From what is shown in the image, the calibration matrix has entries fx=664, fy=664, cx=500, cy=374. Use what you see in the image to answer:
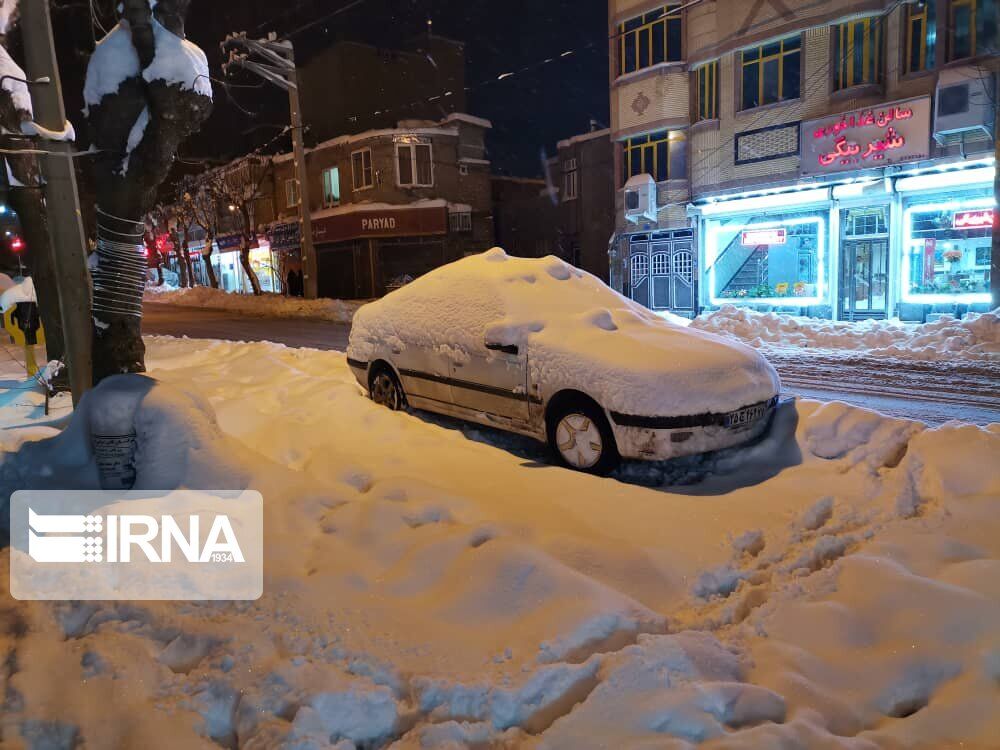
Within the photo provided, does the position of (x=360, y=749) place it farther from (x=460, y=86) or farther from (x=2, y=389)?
(x=460, y=86)

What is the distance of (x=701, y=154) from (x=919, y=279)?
7214 mm

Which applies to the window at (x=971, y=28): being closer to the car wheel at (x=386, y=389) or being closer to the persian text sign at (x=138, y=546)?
the car wheel at (x=386, y=389)

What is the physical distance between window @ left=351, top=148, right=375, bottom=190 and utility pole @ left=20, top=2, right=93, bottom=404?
979 inches

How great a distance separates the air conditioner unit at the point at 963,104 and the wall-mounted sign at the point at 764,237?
4.53 metres

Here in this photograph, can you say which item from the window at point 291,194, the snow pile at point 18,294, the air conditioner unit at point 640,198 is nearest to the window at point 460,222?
the window at point 291,194

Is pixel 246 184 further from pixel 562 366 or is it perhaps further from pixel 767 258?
pixel 562 366

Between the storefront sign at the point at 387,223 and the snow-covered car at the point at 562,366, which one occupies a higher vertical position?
the storefront sign at the point at 387,223

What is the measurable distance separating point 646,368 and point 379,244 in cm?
2699

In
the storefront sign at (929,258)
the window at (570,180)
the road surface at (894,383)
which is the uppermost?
the window at (570,180)

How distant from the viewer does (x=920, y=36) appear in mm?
16125

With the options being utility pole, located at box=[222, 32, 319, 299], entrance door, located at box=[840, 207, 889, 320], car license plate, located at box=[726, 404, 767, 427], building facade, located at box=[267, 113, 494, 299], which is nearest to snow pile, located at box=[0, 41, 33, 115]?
car license plate, located at box=[726, 404, 767, 427]

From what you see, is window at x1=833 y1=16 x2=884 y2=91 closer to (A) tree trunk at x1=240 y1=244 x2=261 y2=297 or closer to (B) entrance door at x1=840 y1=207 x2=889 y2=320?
(B) entrance door at x1=840 y1=207 x2=889 y2=320

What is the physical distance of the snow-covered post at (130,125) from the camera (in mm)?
5855

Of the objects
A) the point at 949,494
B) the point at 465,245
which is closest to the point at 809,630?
the point at 949,494
